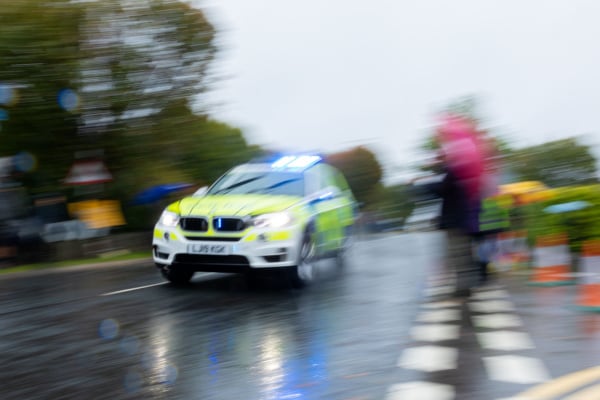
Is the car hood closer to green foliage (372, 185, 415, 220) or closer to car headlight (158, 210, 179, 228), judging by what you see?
car headlight (158, 210, 179, 228)

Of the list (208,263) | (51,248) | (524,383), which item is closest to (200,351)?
(524,383)

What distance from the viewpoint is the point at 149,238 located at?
20.1 m

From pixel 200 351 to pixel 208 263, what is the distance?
3.25 metres

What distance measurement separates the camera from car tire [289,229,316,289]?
10102 mm

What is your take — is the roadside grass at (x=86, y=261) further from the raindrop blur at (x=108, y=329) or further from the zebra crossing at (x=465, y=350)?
the zebra crossing at (x=465, y=350)

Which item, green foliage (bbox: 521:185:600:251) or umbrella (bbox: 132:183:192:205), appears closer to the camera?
green foliage (bbox: 521:185:600:251)

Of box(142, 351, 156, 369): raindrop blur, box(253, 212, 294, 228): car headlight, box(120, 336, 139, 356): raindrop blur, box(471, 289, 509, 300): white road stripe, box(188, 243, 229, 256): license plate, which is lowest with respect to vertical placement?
box(471, 289, 509, 300): white road stripe

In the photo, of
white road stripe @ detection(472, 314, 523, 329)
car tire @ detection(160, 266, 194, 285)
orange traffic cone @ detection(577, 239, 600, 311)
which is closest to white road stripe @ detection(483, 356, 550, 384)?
white road stripe @ detection(472, 314, 523, 329)

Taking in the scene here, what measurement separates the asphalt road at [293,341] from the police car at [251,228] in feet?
1.19

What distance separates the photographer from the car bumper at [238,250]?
9727 mm

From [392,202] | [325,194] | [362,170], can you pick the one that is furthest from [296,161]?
[362,170]

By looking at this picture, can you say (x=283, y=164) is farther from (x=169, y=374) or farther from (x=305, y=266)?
(x=169, y=374)

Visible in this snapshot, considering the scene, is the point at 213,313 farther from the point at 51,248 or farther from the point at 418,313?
the point at 51,248

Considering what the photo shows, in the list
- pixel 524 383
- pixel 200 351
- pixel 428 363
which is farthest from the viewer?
pixel 200 351
